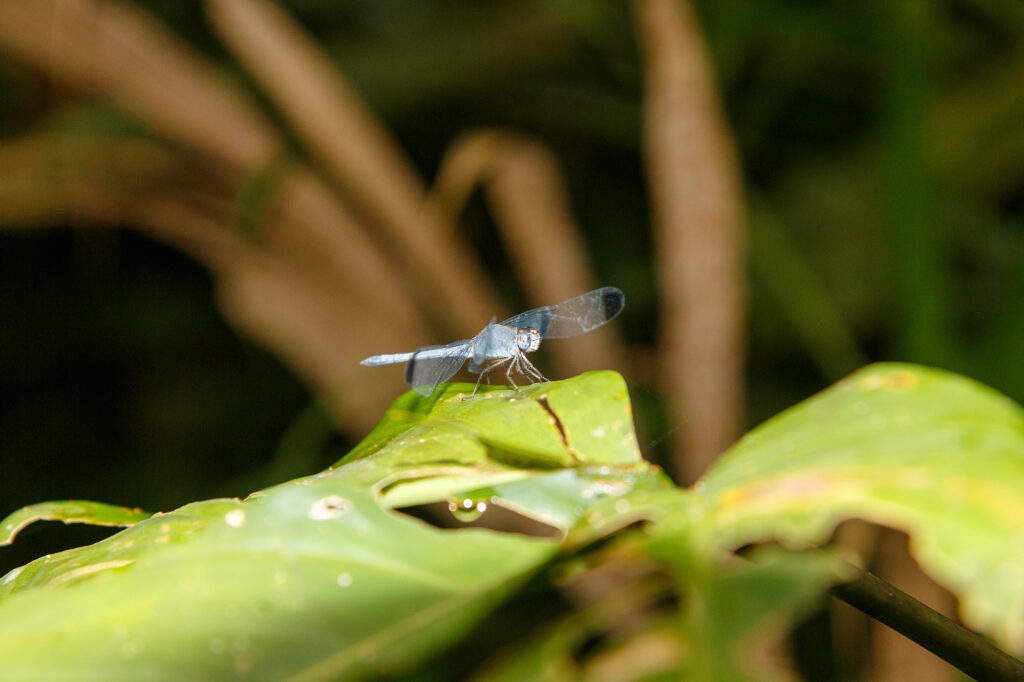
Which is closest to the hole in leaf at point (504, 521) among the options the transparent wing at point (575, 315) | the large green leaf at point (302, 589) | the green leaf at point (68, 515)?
the transparent wing at point (575, 315)

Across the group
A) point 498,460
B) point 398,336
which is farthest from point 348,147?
point 498,460

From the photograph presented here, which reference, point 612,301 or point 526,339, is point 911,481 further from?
point 612,301

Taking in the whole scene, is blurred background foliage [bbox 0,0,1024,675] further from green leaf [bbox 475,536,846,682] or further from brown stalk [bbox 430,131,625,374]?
green leaf [bbox 475,536,846,682]

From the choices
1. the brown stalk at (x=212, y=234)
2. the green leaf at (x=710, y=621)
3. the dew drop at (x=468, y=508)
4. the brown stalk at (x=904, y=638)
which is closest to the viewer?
the green leaf at (x=710, y=621)

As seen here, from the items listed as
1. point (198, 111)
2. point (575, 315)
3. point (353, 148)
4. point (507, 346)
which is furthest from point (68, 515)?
point (198, 111)

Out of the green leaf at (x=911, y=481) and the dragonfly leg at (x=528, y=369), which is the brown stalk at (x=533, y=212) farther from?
the green leaf at (x=911, y=481)

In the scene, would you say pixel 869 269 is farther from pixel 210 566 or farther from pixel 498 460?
pixel 210 566

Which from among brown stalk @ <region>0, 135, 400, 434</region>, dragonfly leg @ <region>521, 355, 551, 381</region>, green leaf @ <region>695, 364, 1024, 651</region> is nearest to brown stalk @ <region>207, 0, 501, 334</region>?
brown stalk @ <region>0, 135, 400, 434</region>
